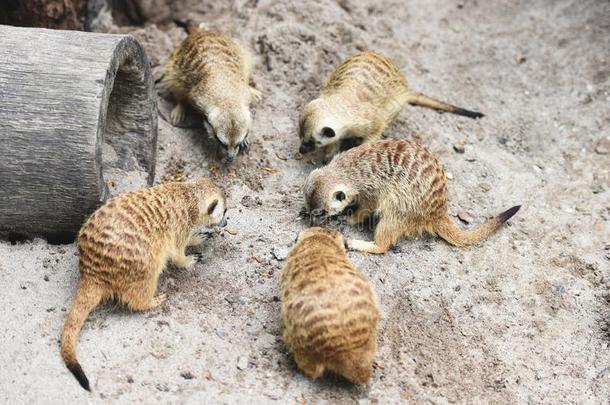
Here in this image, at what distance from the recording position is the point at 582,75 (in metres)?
4.63

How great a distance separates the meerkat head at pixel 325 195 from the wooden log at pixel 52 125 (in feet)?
3.10

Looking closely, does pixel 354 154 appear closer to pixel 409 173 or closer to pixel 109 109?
pixel 409 173

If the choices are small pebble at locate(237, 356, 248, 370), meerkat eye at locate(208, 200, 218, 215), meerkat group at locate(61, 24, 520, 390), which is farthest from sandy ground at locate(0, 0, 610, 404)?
meerkat eye at locate(208, 200, 218, 215)

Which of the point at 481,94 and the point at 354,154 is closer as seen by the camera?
the point at 354,154

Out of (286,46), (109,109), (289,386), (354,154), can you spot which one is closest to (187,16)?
(286,46)

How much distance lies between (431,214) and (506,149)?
3.33 ft

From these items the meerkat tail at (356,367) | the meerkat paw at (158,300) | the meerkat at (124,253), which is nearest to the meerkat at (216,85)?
the meerkat at (124,253)

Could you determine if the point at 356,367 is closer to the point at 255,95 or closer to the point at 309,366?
the point at 309,366

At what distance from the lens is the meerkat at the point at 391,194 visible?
3432 millimetres

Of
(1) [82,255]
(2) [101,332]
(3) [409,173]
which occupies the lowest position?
(2) [101,332]

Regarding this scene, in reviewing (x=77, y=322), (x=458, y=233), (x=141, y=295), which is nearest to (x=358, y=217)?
(x=458, y=233)

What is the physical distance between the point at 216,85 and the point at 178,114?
31 centimetres

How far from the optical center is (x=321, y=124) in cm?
381

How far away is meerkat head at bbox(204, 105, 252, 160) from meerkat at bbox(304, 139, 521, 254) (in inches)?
19.5
